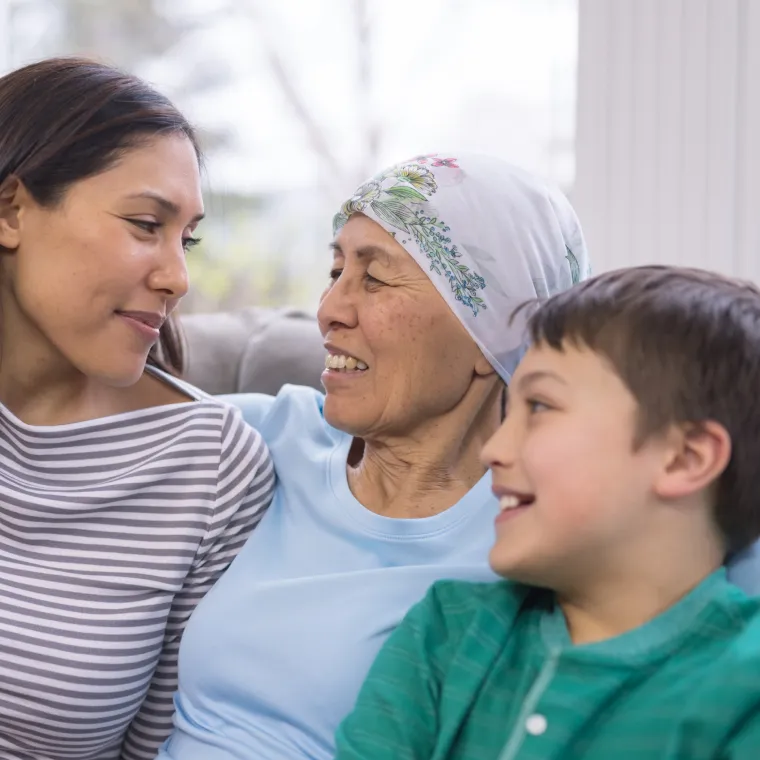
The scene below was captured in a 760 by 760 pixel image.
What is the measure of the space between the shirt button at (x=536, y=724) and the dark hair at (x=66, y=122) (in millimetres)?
953

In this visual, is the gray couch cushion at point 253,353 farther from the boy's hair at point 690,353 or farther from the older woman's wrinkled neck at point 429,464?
the boy's hair at point 690,353

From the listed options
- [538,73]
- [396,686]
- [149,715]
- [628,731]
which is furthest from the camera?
[538,73]

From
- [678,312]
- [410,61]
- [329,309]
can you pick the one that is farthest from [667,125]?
[678,312]

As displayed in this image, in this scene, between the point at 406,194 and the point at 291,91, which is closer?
the point at 406,194

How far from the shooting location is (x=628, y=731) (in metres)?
1.03

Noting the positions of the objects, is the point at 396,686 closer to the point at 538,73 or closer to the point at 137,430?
the point at 137,430

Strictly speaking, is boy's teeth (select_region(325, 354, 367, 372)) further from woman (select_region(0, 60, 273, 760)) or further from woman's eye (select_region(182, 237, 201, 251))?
woman's eye (select_region(182, 237, 201, 251))

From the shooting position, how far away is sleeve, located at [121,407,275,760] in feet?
5.16

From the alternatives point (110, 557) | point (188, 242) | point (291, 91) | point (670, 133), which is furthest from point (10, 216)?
point (291, 91)

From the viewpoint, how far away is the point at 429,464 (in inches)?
62.1

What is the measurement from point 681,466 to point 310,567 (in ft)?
1.87

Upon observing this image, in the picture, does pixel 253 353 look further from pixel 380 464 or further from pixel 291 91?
pixel 291 91

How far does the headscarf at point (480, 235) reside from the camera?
152 cm

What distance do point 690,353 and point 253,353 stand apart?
123 cm
